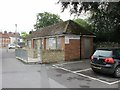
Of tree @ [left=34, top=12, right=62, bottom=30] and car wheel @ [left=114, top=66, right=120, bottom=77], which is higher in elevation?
tree @ [left=34, top=12, right=62, bottom=30]

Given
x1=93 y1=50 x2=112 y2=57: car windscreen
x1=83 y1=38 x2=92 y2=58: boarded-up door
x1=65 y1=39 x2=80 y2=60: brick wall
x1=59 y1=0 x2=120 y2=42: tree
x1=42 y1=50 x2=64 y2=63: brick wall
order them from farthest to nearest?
x1=83 y1=38 x2=92 y2=58: boarded-up door
x1=65 y1=39 x2=80 y2=60: brick wall
x1=42 y1=50 x2=64 y2=63: brick wall
x1=59 y1=0 x2=120 y2=42: tree
x1=93 y1=50 x2=112 y2=57: car windscreen

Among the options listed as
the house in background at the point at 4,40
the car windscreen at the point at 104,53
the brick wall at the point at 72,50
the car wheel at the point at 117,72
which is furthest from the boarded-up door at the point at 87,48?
the house in background at the point at 4,40

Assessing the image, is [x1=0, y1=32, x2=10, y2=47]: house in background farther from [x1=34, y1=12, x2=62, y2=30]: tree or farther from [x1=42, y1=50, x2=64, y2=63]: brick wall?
[x1=42, y1=50, x2=64, y2=63]: brick wall

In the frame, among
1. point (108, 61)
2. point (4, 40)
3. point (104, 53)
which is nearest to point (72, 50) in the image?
point (104, 53)

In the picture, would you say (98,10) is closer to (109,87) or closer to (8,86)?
(109,87)

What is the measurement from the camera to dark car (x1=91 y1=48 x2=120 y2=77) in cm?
1088

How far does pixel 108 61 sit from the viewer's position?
10.9 meters

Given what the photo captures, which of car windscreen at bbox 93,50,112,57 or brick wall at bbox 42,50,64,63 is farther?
brick wall at bbox 42,50,64,63

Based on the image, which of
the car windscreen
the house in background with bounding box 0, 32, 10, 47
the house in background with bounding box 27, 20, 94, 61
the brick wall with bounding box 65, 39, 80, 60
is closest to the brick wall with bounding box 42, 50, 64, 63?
the house in background with bounding box 27, 20, 94, 61

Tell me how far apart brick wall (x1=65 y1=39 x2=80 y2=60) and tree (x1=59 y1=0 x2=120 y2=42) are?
10.1 ft

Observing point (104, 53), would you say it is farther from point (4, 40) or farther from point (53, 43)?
point (4, 40)

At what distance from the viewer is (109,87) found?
353 inches

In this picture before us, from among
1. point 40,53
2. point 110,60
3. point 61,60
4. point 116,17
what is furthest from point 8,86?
point 116,17

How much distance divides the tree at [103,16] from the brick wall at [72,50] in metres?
3.06
